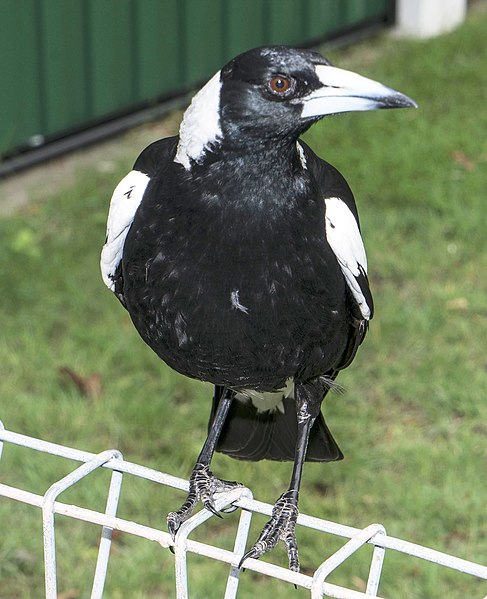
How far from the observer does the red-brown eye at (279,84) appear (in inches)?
63.6

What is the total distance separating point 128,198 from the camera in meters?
1.82

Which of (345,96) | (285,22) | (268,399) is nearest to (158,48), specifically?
(285,22)

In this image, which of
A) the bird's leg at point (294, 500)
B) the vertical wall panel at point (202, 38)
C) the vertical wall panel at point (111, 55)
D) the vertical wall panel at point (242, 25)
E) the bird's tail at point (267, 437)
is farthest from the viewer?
the vertical wall panel at point (242, 25)

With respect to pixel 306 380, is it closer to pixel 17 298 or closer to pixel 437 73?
pixel 17 298

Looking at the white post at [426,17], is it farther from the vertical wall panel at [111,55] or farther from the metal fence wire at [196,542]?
the metal fence wire at [196,542]

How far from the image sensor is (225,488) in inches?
74.2

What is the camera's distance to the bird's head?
63.1 inches

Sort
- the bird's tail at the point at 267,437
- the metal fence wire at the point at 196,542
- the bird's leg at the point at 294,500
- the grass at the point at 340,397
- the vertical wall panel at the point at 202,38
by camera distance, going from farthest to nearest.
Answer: the vertical wall panel at the point at 202,38 → the grass at the point at 340,397 → the bird's tail at the point at 267,437 → the bird's leg at the point at 294,500 → the metal fence wire at the point at 196,542

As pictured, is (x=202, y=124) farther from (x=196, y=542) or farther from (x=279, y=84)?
(x=196, y=542)

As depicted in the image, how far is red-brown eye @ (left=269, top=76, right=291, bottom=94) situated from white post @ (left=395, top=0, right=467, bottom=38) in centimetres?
482

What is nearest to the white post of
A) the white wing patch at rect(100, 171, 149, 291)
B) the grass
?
the grass

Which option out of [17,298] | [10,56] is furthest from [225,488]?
[10,56]

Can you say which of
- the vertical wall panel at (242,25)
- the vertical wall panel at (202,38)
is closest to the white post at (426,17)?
the vertical wall panel at (242,25)

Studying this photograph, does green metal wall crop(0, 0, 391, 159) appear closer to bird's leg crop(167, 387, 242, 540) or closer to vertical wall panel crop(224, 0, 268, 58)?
vertical wall panel crop(224, 0, 268, 58)
